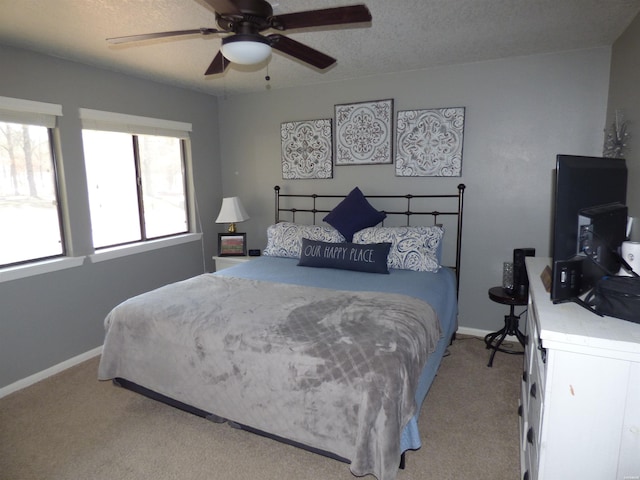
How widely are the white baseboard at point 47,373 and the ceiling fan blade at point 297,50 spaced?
10.1ft

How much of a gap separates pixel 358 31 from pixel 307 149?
170 centimetres

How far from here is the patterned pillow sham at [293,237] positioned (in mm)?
3715

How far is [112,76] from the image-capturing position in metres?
3.50

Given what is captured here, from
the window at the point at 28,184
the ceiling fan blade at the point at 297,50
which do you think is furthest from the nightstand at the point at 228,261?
the ceiling fan blade at the point at 297,50

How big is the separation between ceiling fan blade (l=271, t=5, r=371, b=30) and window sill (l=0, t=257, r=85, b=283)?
8.77ft

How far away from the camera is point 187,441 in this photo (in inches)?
90.4

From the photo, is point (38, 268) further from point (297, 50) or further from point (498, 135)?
point (498, 135)

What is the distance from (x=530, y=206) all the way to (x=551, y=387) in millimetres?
2466

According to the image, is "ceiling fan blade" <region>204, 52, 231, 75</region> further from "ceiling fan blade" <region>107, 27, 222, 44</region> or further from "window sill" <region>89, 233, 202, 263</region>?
"window sill" <region>89, 233, 202, 263</region>

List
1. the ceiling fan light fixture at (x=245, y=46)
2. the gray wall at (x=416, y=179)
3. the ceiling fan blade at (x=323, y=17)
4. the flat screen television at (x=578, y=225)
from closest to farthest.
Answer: the flat screen television at (x=578, y=225)
the ceiling fan blade at (x=323, y=17)
the ceiling fan light fixture at (x=245, y=46)
the gray wall at (x=416, y=179)

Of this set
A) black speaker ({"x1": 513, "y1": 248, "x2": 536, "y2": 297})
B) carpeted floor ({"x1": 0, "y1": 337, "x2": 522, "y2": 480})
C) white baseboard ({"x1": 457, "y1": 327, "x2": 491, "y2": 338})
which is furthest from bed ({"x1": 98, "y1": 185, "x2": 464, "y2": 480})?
white baseboard ({"x1": 457, "y1": 327, "x2": 491, "y2": 338})

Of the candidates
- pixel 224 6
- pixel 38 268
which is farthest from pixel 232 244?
pixel 224 6

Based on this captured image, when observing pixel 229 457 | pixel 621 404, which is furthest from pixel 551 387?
pixel 229 457

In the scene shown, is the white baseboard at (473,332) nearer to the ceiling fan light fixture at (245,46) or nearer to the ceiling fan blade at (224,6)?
the ceiling fan light fixture at (245,46)
